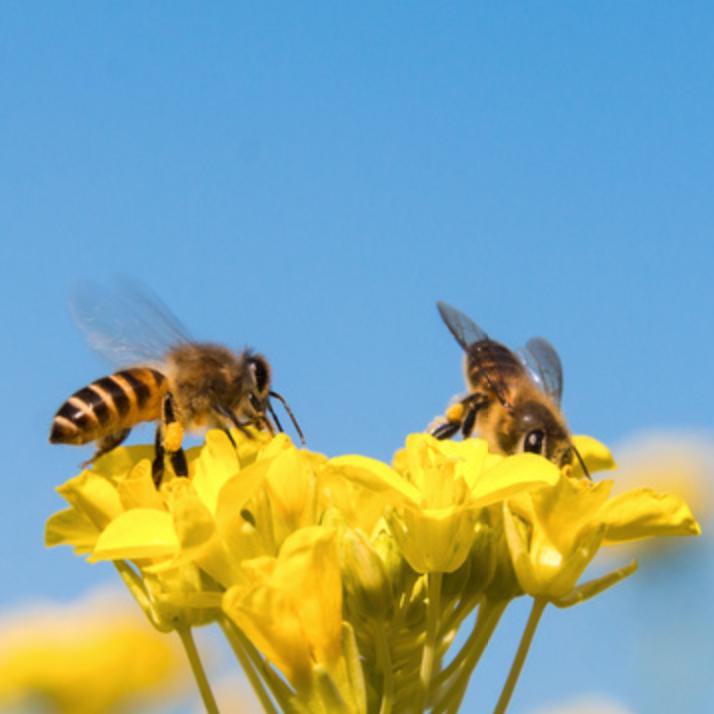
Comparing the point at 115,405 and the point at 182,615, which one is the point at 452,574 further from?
the point at 115,405

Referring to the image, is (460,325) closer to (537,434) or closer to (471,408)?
(471,408)

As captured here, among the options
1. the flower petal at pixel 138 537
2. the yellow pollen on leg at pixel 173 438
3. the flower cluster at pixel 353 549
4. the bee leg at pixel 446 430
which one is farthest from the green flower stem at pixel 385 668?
the bee leg at pixel 446 430

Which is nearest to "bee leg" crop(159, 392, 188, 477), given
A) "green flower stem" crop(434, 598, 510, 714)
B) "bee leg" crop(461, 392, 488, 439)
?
"green flower stem" crop(434, 598, 510, 714)

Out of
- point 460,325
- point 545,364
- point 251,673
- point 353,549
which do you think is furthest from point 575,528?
point 545,364

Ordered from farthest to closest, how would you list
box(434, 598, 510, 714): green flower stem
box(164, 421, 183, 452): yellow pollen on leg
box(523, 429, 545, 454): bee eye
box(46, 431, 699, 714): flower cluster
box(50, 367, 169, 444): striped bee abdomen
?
box(523, 429, 545, 454): bee eye, box(50, 367, 169, 444): striped bee abdomen, box(164, 421, 183, 452): yellow pollen on leg, box(434, 598, 510, 714): green flower stem, box(46, 431, 699, 714): flower cluster

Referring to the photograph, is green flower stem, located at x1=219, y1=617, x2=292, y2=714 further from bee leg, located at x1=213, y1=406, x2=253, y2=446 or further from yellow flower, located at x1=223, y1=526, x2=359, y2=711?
bee leg, located at x1=213, y1=406, x2=253, y2=446

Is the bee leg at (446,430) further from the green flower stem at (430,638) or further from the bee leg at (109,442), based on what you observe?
the green flower stem at (430,638)

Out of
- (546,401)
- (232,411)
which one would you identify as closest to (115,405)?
(232,411)
